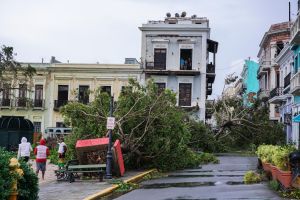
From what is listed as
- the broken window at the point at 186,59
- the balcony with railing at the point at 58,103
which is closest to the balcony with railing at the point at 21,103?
the balcony with railing at the point at 58,103

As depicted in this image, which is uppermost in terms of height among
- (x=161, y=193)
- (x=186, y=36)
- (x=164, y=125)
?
(x=186, y=36)

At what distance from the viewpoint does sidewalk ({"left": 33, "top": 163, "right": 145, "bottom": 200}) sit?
1370 centimetres

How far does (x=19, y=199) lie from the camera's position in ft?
32.9

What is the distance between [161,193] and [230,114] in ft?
96.9

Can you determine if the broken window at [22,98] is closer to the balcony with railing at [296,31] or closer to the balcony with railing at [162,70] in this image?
the balcony with railing at [162,70]

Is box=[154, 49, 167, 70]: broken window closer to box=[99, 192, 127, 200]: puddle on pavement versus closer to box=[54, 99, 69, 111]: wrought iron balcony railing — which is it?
box=[54, 99, 69, 111]: wrought iron balcony railing

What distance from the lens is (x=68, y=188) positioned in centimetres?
1569

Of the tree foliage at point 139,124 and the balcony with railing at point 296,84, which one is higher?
the balcony with railing at point 296,84

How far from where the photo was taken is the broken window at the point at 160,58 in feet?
153

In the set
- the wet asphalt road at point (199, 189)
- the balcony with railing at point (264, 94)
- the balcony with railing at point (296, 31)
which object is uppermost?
the balcony with railing at point (296, 31)

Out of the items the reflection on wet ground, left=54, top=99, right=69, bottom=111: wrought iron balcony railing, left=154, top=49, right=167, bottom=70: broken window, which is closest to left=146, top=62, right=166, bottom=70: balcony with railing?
left=154, top=49, right=167, bottom=70: broken window

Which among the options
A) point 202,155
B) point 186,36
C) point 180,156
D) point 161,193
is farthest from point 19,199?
point 186,36

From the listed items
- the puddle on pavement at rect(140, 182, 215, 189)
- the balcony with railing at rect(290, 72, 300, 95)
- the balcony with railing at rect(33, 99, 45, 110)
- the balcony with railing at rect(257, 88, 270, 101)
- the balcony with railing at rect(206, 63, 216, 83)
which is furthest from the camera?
the balcony with railing at rect(257, 88, 270, 101)

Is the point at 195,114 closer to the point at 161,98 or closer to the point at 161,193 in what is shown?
the point at 161,98
